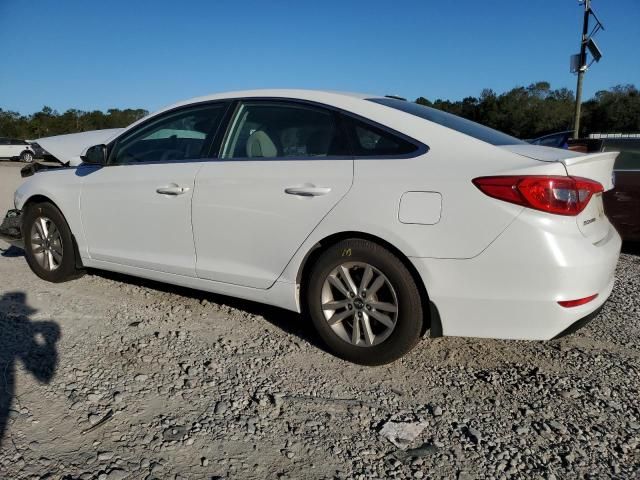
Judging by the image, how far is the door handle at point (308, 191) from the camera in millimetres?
2920

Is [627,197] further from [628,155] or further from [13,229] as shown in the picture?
[13,229]

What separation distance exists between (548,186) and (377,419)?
139 centimetres

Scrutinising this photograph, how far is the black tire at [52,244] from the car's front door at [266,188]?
5.10 ft

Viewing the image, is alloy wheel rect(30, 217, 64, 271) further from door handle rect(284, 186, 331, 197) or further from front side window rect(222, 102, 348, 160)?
door handle rect(284, 186, 331, 197)

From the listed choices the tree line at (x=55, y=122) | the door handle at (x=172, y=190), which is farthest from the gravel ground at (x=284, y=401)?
the tree line at (x=55, y=122)

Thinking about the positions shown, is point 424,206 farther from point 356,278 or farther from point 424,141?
point 356,278

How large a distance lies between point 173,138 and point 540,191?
265 centimetres

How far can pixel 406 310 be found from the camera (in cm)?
276

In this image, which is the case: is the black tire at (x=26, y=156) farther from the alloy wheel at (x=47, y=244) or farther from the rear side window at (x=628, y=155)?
the rear side window at (x=628, y=155)

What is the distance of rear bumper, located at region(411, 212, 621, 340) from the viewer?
8.00 ft

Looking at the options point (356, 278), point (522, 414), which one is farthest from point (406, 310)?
point (522, 414)

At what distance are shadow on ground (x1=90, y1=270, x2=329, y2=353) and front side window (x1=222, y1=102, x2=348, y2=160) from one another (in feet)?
3.93

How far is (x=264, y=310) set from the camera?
389 cm

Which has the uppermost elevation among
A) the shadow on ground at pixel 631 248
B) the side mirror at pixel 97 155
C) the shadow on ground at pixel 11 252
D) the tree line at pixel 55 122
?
the tree line at pixel 55 122
